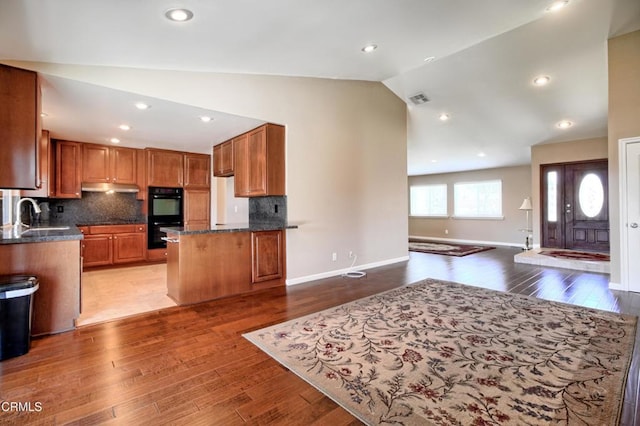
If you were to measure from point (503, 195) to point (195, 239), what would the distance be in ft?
29.6

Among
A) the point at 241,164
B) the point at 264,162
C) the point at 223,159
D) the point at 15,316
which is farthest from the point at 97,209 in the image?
the point at 15,316

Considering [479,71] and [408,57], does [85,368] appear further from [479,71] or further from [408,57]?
[479,71]

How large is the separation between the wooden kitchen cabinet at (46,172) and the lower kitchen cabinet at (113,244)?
829 mm

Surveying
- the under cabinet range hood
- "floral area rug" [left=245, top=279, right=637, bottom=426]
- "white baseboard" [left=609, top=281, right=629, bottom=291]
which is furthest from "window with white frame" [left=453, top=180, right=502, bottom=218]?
the under cabinet range hood

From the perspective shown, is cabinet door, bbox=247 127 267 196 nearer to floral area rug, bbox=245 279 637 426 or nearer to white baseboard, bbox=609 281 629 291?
floral area rug, bbox=245 279 637 426

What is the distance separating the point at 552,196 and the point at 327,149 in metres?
5.91

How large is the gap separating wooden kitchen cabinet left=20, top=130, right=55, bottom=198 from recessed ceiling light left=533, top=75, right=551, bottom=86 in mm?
7822

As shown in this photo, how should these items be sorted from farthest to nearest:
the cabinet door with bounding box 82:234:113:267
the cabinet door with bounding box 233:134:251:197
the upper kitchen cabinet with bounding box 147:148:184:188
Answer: the upper kitchen cabinet with bounding box 147:148:184:188 → the cabinet door with bounding box 82:234:113:267 → the cabinet door with bounding box 233:134:251:197

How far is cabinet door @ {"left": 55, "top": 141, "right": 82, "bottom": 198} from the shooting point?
538 cm

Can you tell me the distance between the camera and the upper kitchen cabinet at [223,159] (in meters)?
5.21

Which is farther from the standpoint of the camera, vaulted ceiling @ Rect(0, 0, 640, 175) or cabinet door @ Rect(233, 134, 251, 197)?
cabinet door @ Rect(233, 134, 251, 197)

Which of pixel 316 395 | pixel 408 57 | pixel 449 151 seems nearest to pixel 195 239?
pixel 316 395

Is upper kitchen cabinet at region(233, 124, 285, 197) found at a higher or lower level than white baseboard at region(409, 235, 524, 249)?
higher

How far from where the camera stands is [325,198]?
490 cm
